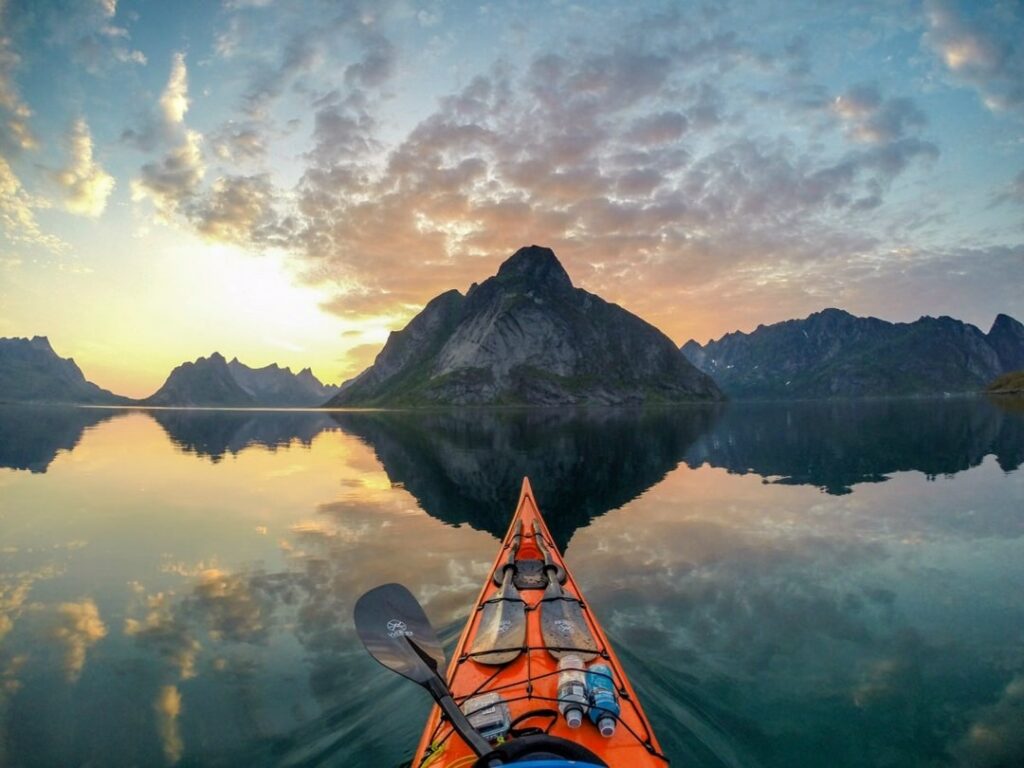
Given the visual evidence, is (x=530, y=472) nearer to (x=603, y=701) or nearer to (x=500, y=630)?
(x=500, y=630)

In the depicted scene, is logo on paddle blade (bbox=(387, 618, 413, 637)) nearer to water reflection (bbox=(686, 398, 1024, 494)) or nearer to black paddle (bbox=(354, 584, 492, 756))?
black paddle (bbox=(354, 584, 492, 756))

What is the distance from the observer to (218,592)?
17.2 meters

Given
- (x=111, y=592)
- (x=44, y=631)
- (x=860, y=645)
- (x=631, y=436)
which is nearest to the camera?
(x=860, y=645)

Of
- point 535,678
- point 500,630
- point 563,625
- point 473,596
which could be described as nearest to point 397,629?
point 535,678

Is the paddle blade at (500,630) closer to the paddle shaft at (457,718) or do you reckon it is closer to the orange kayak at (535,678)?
the orange kayak at (535,678)

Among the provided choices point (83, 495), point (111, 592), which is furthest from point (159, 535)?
point (83, 495)

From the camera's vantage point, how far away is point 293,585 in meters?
17.8

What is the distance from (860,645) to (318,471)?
42237 mm

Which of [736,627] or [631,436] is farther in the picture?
[631,436]

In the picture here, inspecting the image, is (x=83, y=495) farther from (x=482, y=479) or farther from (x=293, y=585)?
(x=482, y=479)

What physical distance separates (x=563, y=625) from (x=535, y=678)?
85.2 inches

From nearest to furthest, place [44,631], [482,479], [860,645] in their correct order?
[860,645]
[44,631]
[482,479]

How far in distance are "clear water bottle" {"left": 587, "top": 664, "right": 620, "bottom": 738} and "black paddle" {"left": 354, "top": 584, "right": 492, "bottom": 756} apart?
2.13 metres

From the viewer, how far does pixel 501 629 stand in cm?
1026
